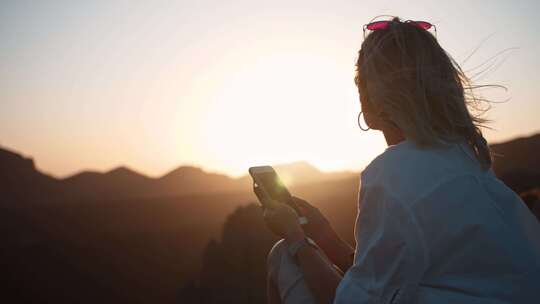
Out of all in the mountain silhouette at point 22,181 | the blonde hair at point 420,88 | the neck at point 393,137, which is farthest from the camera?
the mountain silhouette at point 22,181

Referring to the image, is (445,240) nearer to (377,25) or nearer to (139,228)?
(377,25)

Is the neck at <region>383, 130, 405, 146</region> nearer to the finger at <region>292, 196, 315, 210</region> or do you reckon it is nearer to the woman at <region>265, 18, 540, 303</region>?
the woman at <region>265, 18, 540, 303</region>

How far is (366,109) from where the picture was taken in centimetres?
227

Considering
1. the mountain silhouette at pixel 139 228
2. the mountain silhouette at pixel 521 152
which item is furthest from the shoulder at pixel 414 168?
the mountain silhouette at pixel 521 152

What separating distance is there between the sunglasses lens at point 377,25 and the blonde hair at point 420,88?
0.04 metres

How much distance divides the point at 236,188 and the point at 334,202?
94.9 ft

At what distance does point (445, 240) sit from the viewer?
5.40 feet

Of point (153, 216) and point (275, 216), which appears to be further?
point (153, 216)

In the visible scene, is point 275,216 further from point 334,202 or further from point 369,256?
point 334,202

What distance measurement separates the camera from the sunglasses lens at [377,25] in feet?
7.32

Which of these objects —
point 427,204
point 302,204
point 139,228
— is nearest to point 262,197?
point 302,204

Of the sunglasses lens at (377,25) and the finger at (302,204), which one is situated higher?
the sunglasses lens at (377,25)

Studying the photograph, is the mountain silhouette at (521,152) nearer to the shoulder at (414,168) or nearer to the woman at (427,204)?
the woman at (427,204)

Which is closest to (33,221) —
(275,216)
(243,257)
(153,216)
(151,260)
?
(153,216)
